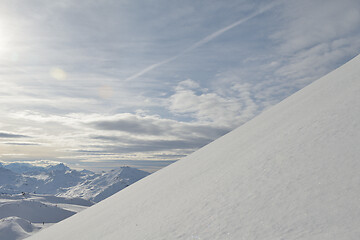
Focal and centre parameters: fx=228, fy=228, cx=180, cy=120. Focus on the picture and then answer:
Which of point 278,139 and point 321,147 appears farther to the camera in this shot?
point 278,139

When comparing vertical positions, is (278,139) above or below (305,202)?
above

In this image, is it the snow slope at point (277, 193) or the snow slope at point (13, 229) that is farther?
the snow slope at point (13, 229)

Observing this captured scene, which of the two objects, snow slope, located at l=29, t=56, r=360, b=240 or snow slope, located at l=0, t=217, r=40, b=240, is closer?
snow slope, located at l=29, t=56, r=360, b=240

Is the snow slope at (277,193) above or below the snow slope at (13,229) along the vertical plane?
above

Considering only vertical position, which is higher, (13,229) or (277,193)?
(277,193)

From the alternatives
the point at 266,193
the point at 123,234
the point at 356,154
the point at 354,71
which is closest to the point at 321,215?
the point at 266,193

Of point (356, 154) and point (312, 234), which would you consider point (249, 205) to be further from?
point (356, 154)

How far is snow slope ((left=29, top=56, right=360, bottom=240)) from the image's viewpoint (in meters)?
4.10

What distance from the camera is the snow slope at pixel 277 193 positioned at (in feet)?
13.4

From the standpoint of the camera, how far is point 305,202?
443cm

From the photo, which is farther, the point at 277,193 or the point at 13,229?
the point at 13,229

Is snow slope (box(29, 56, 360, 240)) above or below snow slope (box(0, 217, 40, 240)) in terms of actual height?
above

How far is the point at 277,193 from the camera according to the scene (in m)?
4.98

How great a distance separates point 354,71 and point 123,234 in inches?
456
